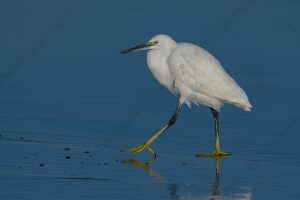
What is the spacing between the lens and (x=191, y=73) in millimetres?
13891

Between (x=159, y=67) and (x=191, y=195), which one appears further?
(x=159, y=67)

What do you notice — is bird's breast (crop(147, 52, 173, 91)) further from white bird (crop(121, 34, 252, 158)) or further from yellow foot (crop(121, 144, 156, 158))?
yellow foot (crop(121, 144, 156, 158))

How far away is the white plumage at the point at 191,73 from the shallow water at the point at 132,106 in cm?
66

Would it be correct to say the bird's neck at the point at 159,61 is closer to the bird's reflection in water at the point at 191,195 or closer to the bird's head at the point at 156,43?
the bird's head at the point at 156,43

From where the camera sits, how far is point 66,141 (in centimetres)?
1327

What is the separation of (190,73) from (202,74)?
221 millimetres

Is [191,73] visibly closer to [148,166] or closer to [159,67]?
[159,67]

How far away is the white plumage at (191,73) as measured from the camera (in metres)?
13.8

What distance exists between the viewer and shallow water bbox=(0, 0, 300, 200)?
1062 centimetres

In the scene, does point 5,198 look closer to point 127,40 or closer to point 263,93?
point 263,93

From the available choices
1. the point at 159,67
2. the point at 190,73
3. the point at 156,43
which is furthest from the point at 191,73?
the point at 156,43

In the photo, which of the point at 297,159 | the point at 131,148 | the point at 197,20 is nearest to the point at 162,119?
the point at 131,148

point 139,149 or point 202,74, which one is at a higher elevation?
point 202,74

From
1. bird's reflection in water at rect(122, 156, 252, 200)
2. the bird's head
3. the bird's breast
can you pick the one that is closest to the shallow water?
bird's reflection in water at rect(122, 156, 252, 200)
